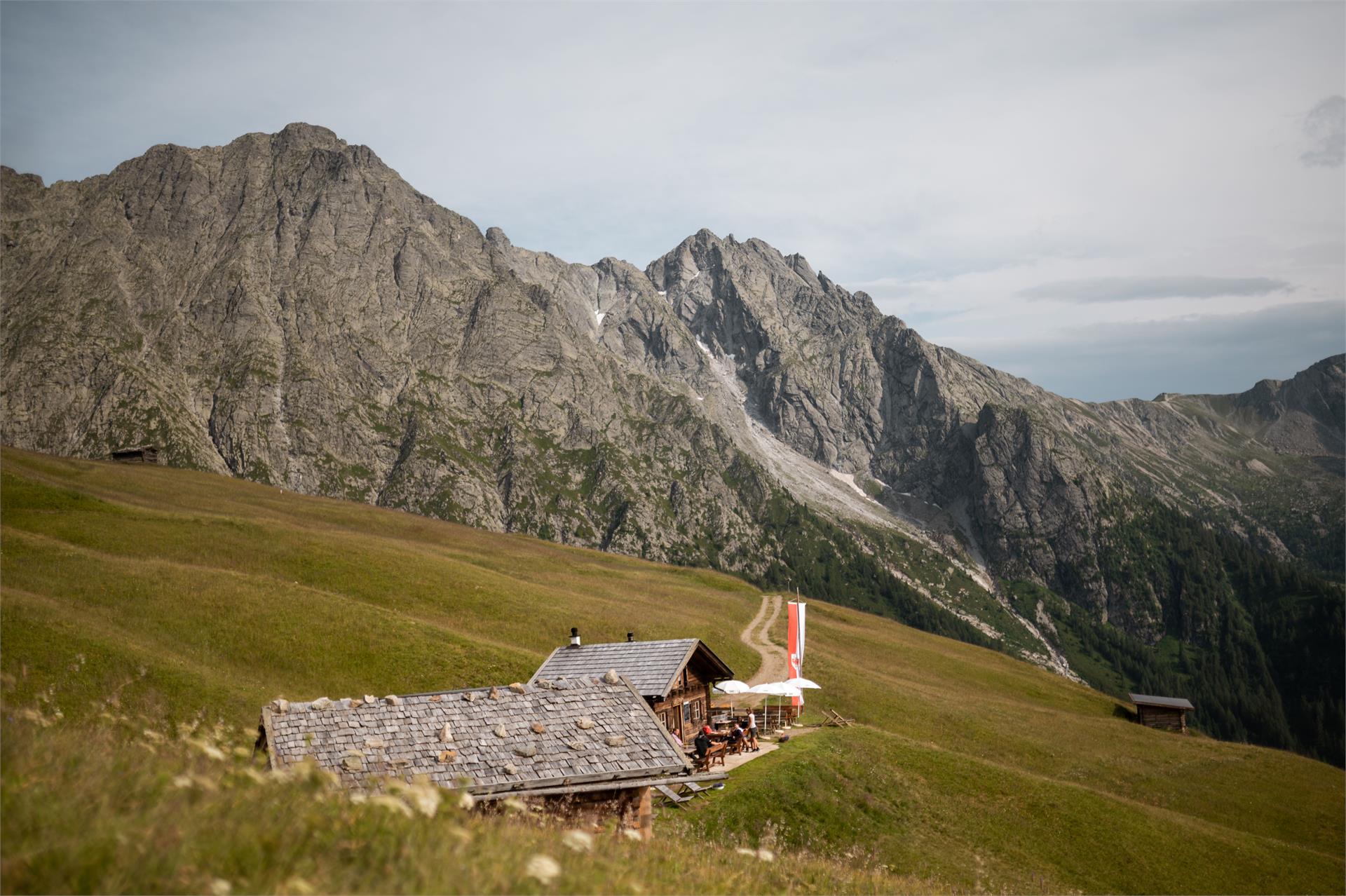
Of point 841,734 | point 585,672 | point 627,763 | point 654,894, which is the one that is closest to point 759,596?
point 841,734

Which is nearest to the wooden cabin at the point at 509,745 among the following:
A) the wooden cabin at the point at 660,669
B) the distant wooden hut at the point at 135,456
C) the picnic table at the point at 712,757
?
the wooden cabin at the point at 660,669

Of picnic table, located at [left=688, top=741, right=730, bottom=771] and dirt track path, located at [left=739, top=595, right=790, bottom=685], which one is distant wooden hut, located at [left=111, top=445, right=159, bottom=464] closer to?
dirt track path, located at [left=739, top=595, right=790, bottom=685]

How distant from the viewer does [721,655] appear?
2707 inches

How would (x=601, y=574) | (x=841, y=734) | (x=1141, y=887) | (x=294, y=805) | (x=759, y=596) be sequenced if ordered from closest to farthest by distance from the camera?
(x=294, y=805), (x=1141, y=887), (x=841, y=734), (x=601, y=574), (x=759, y=596)

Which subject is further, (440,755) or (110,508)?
(110,508)

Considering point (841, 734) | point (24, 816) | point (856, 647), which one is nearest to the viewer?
point (24, 816)

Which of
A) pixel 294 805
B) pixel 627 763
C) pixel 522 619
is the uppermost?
pixel 294 805

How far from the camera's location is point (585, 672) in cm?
3938

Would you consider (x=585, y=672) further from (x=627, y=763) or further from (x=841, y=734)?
(x=627, y=763)

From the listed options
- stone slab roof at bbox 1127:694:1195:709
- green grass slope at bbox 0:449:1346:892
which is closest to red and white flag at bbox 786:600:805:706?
green grass slope at bbox 0:449:1346:892

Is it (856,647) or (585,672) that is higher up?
(585,672)

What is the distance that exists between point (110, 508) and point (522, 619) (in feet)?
131

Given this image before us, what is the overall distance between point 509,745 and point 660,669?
803 inches

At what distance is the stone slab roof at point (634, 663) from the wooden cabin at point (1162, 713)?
218 feet
